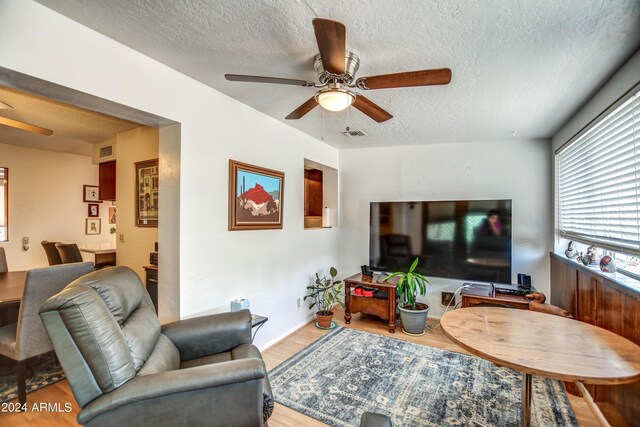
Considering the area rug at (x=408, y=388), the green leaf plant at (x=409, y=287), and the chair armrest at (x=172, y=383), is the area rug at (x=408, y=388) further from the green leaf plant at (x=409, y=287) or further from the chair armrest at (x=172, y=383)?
the chair armrest at (x=172, y=383)

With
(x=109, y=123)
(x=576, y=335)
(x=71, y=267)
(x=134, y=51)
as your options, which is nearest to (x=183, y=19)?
(x=134, y=51)

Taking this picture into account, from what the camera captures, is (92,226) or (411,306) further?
(92,226)

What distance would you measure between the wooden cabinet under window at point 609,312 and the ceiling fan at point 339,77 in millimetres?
1641

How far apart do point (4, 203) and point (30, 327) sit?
11.0 feet

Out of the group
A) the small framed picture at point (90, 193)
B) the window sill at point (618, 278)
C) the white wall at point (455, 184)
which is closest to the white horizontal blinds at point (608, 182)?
the window sill at point (618, 278)

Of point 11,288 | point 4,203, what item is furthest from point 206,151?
point 4,203

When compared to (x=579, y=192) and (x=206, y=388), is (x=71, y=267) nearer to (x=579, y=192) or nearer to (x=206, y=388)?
(x=206, y=388)

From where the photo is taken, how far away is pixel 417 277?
359 centimetres

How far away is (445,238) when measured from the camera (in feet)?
12.0

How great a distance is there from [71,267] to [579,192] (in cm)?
433

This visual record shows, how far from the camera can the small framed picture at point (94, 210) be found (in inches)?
202

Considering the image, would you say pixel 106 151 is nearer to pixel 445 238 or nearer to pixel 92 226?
pixel 92 226

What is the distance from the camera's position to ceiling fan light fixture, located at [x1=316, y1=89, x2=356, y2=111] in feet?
5.71

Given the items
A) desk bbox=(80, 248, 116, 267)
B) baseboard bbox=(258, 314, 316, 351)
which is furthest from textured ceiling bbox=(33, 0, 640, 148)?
desk bbox=(80, 248, 116, 267)
